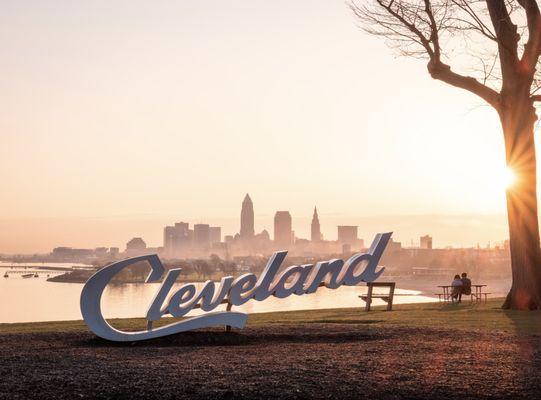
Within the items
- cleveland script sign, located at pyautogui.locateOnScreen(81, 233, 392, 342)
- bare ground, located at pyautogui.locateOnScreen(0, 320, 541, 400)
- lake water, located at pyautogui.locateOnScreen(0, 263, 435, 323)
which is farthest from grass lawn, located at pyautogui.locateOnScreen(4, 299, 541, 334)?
lake water, located at pyautogui.locateOnScreen(0, 263, 435, 323)

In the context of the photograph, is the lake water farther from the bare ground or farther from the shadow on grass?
the bare ground

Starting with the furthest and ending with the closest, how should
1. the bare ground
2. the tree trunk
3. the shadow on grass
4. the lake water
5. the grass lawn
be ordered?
the lake water, the tree trunk, the grass lawn, the shadow on grass, the bare ground

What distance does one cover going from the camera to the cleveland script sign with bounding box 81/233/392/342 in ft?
52.3

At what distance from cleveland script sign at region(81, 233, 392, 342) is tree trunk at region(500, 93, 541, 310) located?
5.25 m

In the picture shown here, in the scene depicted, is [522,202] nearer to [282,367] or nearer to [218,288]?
[218,288]

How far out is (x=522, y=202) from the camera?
24.6 meters

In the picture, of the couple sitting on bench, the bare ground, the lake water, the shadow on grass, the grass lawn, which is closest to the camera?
the bare ground

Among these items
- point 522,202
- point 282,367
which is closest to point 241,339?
point 282,367

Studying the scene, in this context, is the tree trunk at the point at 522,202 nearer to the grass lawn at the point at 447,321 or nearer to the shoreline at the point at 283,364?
the grass lawn at the point at 447,321

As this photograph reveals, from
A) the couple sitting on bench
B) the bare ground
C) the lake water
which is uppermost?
the couple sitting on bench

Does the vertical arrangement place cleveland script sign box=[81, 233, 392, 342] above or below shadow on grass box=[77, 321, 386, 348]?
above

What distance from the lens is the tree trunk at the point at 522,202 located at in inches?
959

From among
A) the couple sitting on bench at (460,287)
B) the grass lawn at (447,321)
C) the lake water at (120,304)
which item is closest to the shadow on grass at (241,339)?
the grass lawn at (447,321)

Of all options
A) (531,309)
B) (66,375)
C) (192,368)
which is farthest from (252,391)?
(531,309)
